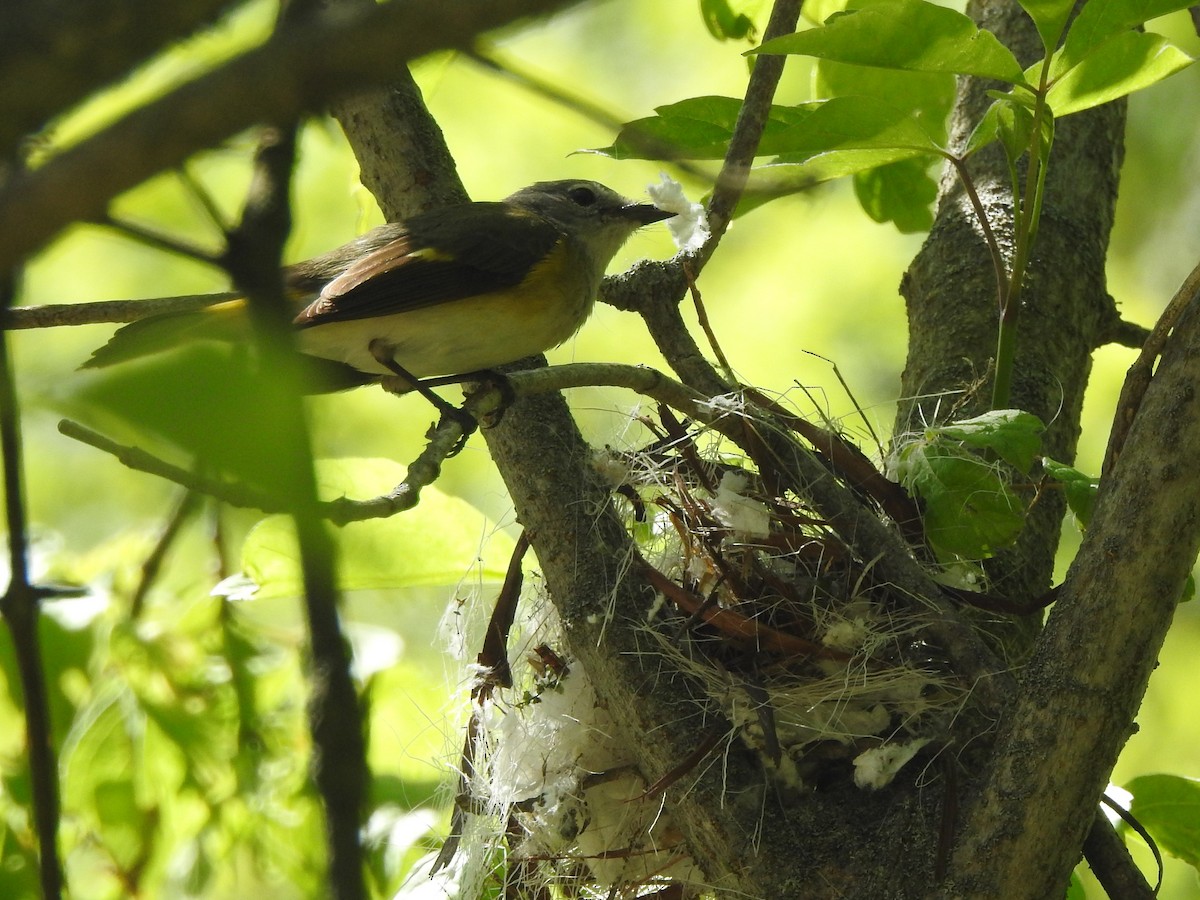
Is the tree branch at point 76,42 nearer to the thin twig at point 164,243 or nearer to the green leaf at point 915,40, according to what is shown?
the thin twig at point 164,243

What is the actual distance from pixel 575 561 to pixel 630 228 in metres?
1.81

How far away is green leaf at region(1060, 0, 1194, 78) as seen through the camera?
2.05 meters

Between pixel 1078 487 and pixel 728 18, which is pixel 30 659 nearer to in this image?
pixel 1078 487

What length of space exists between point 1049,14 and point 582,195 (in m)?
2.15

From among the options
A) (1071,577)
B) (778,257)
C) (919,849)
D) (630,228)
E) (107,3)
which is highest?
(778,257)

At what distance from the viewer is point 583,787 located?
2412 mm

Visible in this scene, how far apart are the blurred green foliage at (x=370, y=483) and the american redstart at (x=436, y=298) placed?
0.19 metres

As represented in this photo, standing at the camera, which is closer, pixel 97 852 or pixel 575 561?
pixel 575 561

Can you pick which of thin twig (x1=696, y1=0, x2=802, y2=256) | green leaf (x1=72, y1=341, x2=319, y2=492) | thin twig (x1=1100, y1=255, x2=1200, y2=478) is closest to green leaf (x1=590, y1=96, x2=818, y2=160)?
thin twig (x1=696, y1=0, x2=802, y2=256)

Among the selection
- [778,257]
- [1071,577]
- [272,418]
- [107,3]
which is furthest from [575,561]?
[778,257]

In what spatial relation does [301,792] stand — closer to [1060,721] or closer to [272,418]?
[1060,721]

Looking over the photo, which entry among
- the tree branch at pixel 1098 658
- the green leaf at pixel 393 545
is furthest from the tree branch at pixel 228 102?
the green leaf at pixel 393 545

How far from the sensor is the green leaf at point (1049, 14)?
6.79ft

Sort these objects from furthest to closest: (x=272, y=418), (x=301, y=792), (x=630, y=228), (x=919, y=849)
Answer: (x=630, y=228), (x=301, y=792), (x=919, y=849), (x=272, y=418)
